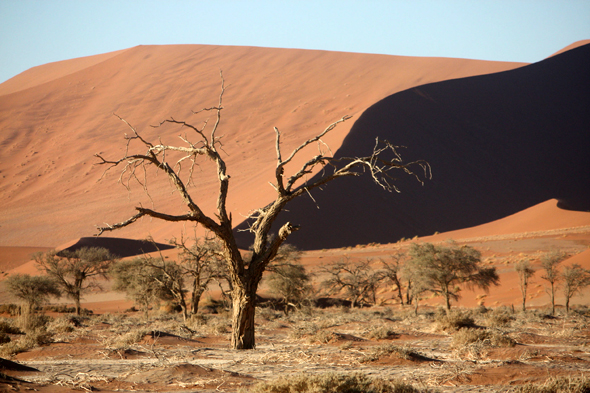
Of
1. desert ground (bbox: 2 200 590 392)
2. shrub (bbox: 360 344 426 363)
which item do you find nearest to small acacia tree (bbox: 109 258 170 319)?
desert ground (bbox: 2 200 590 392)

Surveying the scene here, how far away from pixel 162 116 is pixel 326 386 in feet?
257

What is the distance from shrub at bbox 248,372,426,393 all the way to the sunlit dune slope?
38.4 m

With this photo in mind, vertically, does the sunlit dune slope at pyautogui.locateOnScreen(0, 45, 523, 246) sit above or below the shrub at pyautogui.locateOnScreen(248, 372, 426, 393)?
above

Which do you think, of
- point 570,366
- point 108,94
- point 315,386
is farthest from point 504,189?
point 108,94

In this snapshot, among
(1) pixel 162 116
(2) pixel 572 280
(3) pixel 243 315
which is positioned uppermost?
(1) pixel 162 116

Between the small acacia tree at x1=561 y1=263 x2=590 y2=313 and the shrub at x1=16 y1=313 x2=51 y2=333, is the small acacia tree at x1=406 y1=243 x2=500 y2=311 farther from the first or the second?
the shrub at x1=16 y1=313 x2=51 y2=333

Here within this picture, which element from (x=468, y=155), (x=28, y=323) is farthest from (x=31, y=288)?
(x=468, y=155)

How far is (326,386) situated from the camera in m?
4.84

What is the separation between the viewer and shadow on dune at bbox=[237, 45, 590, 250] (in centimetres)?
4653

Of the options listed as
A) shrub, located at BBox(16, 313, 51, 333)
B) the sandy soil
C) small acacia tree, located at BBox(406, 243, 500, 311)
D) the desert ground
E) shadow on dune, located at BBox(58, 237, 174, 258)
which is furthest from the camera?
shadow on dune, located at BBox(58, 237, 174, 258)

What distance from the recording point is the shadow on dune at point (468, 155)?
46531 millimetres

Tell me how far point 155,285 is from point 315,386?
52.5 feet

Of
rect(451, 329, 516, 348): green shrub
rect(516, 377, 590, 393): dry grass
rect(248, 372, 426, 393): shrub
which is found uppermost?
rect(248, 372, 426, 393): shrub

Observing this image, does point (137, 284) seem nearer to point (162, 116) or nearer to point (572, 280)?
point (572, 280)
